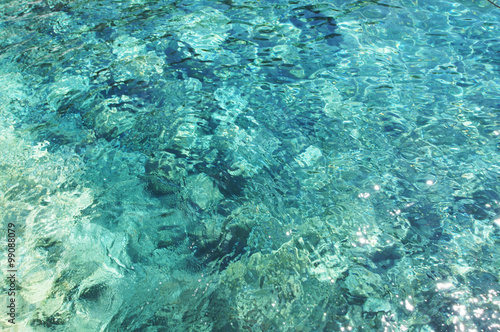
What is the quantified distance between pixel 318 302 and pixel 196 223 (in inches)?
39.1

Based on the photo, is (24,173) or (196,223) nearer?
(196,223)

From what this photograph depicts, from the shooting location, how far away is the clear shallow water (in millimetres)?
2010

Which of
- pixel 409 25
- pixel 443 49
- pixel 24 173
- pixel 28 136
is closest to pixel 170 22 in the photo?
pixel 28 136

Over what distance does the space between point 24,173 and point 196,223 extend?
1554 mm

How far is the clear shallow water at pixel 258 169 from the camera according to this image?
201 centimetres

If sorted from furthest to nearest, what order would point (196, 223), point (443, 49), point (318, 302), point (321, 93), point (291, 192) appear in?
point (443, 49)
point (321, 93)
point (291, 192)
point (196, 223)
point (318, 302)

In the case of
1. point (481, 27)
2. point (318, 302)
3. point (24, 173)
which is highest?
point (481, 27)

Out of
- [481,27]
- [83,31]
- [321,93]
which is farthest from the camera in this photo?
[83,31]

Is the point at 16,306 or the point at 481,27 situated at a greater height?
the point at 481,27

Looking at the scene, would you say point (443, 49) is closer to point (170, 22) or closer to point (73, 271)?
point (170, 22)

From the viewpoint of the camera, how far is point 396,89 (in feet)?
11.4

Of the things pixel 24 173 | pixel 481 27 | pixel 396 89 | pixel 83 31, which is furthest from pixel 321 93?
pixel 83 31

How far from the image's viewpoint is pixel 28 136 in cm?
312

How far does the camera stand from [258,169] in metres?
2.79
